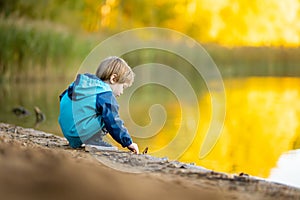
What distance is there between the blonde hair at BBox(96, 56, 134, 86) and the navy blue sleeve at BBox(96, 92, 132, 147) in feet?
0.73

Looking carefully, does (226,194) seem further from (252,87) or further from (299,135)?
(252,87)

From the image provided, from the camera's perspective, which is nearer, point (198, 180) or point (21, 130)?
point (198, 180)

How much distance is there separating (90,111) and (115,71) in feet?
1.29

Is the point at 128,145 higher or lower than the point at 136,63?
lower

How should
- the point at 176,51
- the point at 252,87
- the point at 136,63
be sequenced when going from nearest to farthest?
1. the point at 252,87
2. the point at 136,63
3. the point at 176,51

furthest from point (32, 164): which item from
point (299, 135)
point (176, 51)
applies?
point (176, 51)

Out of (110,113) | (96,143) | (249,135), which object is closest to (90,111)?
(110,113)

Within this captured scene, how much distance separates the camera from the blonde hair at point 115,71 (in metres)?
5.38

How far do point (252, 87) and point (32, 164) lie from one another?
1534 cm

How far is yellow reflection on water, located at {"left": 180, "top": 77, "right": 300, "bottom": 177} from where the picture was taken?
20.6 feet

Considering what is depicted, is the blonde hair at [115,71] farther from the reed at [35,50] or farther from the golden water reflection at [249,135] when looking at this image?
the reed at [35,50]

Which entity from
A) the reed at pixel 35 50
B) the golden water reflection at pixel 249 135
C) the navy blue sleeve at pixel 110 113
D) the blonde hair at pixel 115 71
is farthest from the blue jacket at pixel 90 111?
the reed at pixel 35 50

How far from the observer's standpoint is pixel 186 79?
69.4 feet

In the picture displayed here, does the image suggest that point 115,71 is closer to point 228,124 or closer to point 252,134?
point 252,134
